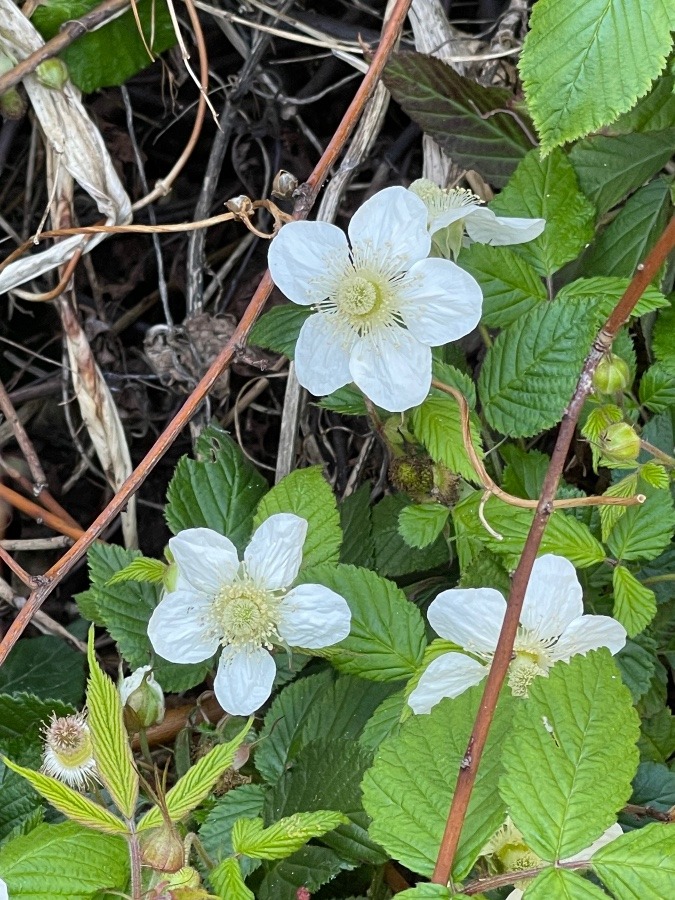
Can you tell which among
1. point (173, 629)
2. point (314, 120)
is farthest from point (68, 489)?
point (314, 120)

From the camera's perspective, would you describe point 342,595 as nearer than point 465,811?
No

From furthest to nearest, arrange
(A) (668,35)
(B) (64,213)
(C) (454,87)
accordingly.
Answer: (B) (64,213)
(C) (454,87)
(A) (668,35)

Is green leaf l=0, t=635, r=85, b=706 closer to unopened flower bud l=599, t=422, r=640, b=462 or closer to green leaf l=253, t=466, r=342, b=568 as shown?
green leaf l=253, t=466, r=342, b=568

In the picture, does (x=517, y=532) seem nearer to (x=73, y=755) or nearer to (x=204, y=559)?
(x=204, y=559)

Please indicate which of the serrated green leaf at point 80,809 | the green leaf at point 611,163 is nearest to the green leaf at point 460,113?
the green leaf at point 611,163

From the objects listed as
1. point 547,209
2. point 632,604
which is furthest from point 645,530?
point 547,209

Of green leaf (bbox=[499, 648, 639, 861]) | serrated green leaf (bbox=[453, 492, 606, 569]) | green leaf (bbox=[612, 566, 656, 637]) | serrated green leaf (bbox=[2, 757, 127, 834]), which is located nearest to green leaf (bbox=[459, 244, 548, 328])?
serrated green leaf (bbox=[453, 492, 606, 569])

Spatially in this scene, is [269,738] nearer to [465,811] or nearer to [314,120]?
[465,811]
